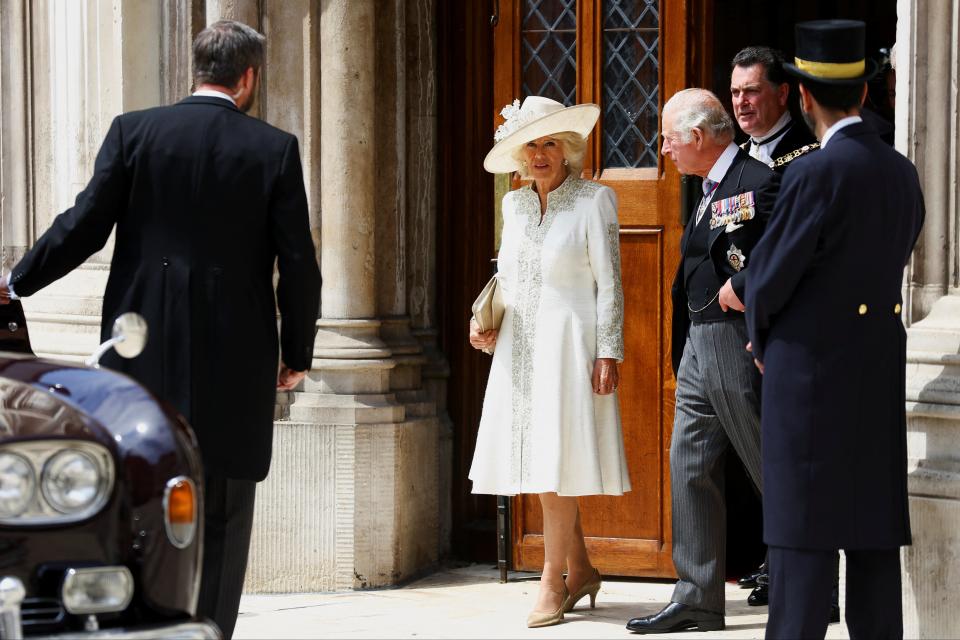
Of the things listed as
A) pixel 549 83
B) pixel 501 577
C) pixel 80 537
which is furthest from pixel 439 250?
pixel 80 537

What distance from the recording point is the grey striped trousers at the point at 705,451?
5754mm

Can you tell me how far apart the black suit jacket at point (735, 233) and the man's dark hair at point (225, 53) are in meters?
1.79

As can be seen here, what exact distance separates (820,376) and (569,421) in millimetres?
1934

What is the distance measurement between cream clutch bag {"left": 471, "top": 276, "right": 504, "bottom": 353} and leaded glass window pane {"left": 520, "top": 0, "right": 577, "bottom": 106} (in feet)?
3.64

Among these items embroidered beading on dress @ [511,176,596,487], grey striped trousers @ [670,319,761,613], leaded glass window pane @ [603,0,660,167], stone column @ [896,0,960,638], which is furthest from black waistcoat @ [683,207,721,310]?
leaded glass window pane @ [603,0,660,167]

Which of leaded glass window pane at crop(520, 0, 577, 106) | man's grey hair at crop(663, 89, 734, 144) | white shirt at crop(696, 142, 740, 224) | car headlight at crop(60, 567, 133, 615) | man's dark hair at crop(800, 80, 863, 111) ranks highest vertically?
leaded glass window pane at crop(520, 0, 577, 106)

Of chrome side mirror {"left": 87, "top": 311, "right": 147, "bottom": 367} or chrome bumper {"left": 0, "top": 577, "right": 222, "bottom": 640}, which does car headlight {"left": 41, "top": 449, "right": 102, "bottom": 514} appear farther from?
chrome side mirror {"left": 87, "top": 311, "right": 147, "bottom": 367}

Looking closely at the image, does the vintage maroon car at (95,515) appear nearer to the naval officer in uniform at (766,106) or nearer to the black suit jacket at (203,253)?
the black suit jacket at (203,253)

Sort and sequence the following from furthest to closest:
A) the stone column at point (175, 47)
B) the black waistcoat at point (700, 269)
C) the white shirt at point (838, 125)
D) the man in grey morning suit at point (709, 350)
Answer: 1. the stone column at point (175, 47)
2. the black waistcoat at point (700, 269)
3. the man in grey morning suit at point (709, 350)
4. the white shirt at point (838, 125)

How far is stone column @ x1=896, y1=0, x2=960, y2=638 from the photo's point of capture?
529 centimetres

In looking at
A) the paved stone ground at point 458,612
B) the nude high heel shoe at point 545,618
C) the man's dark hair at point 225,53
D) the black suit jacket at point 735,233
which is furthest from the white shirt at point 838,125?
the nude high heel shoe at point 545,618

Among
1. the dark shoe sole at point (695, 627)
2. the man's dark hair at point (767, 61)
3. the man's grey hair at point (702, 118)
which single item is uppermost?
A: the man's dark hair at point (767, 61)

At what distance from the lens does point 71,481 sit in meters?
3.42

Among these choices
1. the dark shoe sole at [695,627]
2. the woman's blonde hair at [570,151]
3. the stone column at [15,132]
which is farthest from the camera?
the stone column at [15,132]
